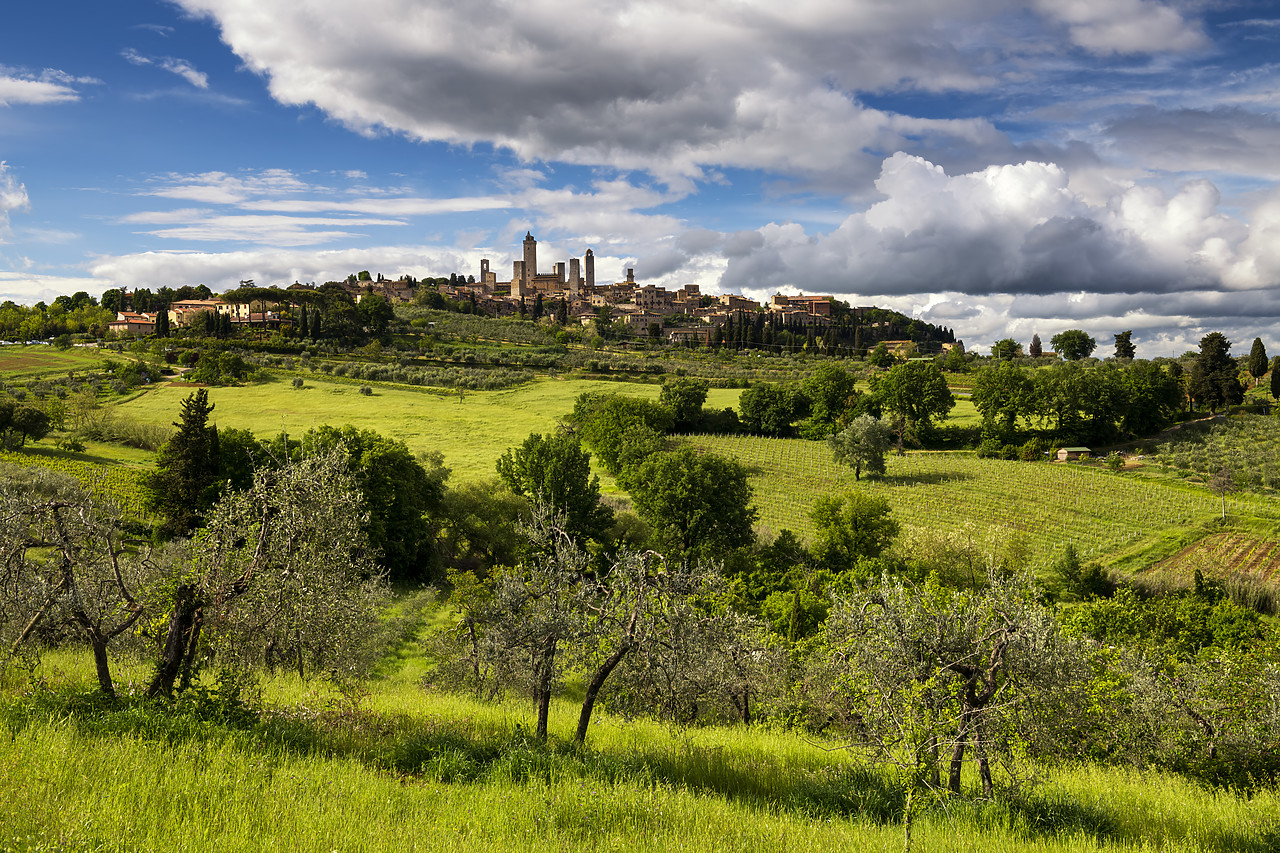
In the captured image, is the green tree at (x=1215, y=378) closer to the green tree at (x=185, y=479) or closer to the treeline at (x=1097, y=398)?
the treeline at (x=1097, y=398)

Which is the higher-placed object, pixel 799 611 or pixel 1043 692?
pixel 1043 692

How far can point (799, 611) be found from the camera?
29.5 meters

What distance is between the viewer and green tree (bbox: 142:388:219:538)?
36750mm

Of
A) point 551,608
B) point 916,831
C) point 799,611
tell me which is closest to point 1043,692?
point 916,831

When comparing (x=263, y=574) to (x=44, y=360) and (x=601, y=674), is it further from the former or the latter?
(x=44, y=360)

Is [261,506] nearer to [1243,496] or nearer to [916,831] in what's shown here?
[916,831]

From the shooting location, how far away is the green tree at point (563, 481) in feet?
137

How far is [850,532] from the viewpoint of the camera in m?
42.1

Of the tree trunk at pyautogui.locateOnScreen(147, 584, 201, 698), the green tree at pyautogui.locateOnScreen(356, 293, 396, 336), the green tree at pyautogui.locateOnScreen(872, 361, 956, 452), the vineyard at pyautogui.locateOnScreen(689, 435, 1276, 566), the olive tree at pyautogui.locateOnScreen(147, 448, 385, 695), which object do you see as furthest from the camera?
→ the green tree at pyautogui.locateOnScreen(356, 293, 396, 336)

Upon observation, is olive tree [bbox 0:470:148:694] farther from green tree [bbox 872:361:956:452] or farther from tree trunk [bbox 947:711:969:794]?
green tree [bbox 872:361:956:452]

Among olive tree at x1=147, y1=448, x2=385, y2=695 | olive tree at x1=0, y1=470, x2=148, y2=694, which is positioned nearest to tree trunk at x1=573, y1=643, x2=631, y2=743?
olive tree at x1=147, y1=448, x2=385, y2=695

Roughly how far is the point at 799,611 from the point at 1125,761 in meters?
14.2

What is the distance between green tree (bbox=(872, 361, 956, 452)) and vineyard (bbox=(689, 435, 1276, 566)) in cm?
894

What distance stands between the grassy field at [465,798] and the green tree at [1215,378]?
347 ft
